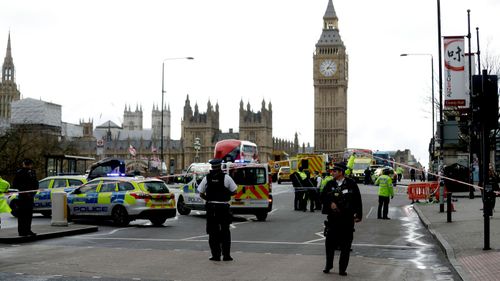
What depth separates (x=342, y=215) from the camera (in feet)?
35.9

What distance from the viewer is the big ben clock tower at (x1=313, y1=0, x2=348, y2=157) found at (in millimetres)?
176125

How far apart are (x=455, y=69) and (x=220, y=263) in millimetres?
19279

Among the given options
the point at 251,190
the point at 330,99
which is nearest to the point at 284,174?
the point at 251,190

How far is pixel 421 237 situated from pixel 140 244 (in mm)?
7103

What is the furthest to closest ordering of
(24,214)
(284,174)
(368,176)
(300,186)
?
(284,174)
(368,176)
(300,186)
(24,214)

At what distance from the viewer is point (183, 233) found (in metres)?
18.8

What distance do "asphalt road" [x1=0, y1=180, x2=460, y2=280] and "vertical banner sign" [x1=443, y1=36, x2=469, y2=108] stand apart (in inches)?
359

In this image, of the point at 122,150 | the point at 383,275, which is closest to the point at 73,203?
the point at 383,275

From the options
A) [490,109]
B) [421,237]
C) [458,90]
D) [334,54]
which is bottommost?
[421,237]

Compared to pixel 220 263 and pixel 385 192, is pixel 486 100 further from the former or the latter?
pixel 385 192

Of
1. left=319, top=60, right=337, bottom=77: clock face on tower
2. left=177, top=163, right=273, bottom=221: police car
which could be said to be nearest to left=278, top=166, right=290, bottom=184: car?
left=177, top=163, right=273, bottom=221: police car

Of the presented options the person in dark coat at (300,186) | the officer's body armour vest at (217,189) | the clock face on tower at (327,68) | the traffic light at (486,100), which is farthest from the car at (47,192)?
the clock face on tower at (327,68)

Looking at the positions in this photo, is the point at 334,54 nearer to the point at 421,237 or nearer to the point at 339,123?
A: the point at 339,123

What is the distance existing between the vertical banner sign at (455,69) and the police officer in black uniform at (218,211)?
18071 millimetres
